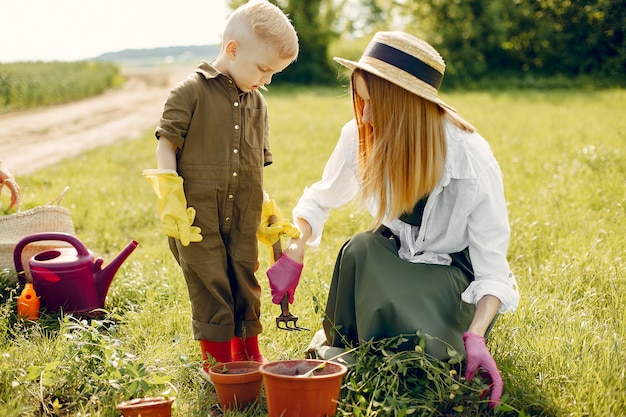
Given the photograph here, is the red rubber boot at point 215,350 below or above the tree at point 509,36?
below

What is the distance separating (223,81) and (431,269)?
1.05 m

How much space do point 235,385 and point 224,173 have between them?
2.56 feet

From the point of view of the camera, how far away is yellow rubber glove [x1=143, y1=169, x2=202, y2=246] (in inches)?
98.3

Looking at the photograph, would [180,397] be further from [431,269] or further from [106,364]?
[431,269]

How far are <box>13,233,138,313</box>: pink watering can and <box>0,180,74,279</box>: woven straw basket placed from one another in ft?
0.59

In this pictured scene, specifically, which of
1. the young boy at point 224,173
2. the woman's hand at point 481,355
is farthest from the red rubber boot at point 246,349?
the woman's hand at point 481,355

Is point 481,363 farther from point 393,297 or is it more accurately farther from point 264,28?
point 264,28

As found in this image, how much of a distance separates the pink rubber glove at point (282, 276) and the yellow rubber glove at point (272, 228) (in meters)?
0.13

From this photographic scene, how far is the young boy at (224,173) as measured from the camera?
2.57m

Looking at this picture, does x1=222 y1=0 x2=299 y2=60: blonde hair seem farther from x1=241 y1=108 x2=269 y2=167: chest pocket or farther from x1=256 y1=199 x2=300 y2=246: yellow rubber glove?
x1=256 y1=199 x2=300 y2=246: yellow rubber glove

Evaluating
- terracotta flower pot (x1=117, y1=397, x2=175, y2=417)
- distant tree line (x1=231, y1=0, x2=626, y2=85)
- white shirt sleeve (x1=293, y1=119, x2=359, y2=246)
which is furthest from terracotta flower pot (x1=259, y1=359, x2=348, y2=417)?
distant tree line (x1=231, y1=0, x2=626, y2=85)

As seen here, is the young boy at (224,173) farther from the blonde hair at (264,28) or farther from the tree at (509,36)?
the tree at (509,36)

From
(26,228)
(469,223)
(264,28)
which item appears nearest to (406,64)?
(264,28)

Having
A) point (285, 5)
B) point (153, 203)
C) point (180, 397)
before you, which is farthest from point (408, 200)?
point (285, 5)
